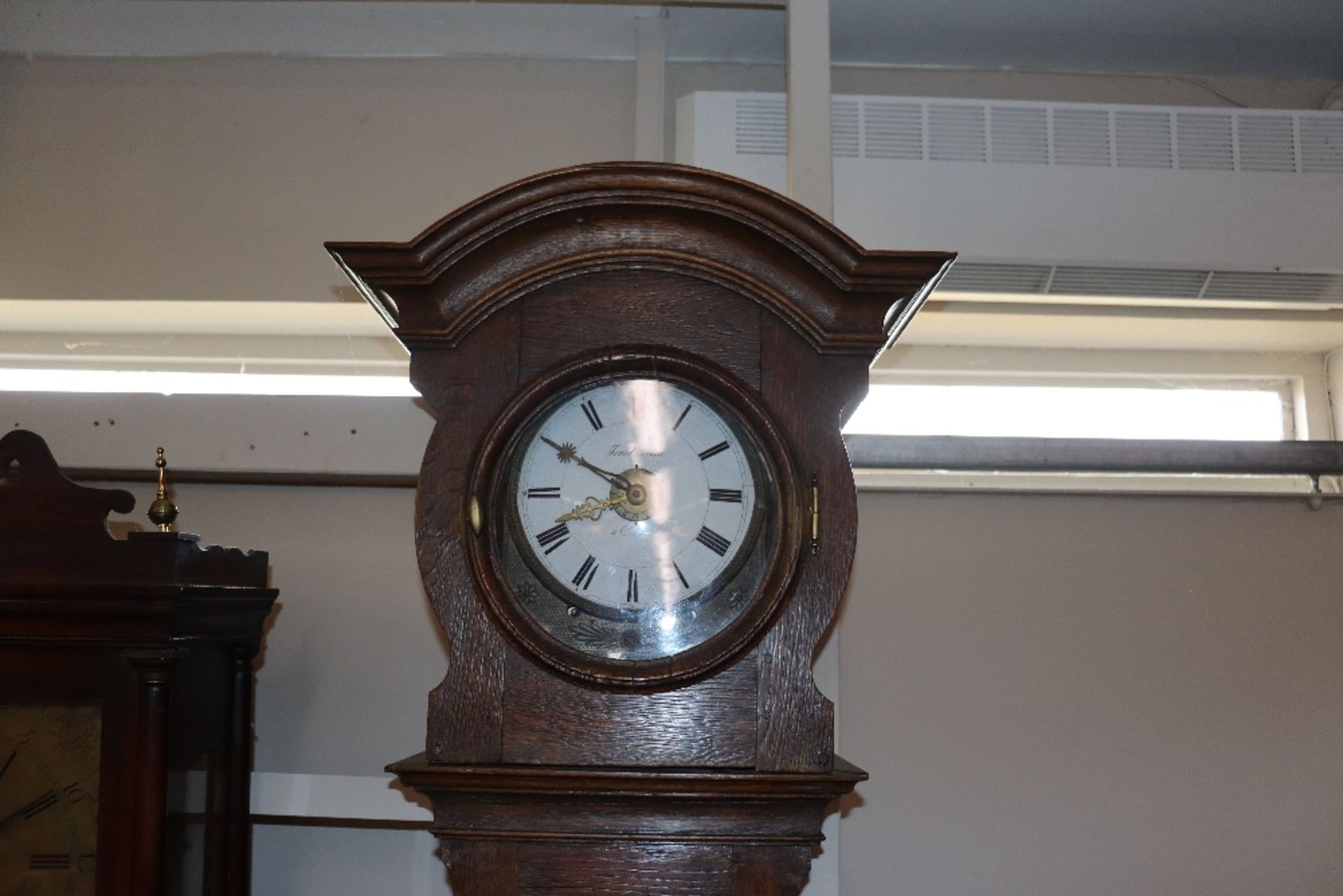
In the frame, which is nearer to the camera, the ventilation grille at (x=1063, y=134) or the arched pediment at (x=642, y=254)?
the arched pediment at (x=642, y=254)

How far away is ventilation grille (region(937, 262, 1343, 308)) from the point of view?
2145mm

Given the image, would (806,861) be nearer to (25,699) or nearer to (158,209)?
(25,699)

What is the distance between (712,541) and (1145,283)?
3.87ft

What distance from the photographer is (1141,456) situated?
2.10m

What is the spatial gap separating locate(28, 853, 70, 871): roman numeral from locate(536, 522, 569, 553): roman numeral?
68 cm

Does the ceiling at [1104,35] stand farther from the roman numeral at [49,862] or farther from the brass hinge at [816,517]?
the roman numeral at [49,862]

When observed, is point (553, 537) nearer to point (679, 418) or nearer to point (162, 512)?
point (679, 418)

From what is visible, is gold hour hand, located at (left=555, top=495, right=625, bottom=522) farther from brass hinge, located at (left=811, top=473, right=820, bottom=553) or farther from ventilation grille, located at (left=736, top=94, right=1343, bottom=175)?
ventilation grille, located at (left=736, top=94, right=1343, bottom=175)

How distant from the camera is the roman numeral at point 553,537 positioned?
1.38 meters

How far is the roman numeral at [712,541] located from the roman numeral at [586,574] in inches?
4.6

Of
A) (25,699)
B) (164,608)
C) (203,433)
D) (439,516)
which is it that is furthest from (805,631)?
(203,433)

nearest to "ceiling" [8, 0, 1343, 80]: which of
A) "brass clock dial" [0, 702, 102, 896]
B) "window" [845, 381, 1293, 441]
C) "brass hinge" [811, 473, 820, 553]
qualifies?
"window" [845, 381, 1293, 441]

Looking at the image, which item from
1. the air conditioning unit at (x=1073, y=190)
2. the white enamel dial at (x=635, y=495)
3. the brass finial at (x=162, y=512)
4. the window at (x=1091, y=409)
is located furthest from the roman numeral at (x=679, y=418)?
the window at (x=1091, y=409)

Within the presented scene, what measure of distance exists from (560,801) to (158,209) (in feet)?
4.92
